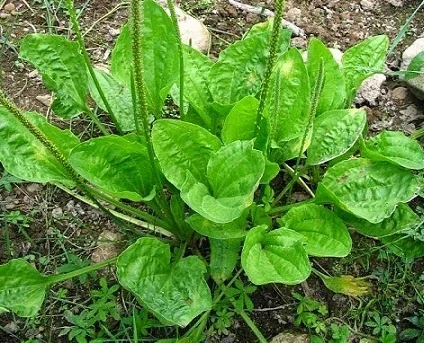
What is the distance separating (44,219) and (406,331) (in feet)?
4.13

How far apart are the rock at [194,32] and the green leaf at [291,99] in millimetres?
659

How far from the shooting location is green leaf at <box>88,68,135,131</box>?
7.07 feet

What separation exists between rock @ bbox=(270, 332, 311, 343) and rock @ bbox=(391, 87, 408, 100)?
1.09m

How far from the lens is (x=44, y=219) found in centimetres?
218

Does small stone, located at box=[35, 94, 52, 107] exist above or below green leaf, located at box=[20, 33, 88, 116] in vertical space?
below

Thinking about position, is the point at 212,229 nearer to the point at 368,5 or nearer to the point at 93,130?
the point at 93,130

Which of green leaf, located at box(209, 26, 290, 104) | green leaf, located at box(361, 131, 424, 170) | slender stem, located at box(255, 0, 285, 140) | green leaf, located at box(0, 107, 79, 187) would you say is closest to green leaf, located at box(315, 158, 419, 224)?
green leaf, located at box(361, 131, 424, 170)

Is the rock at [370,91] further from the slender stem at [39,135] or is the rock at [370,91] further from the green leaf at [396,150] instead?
the slender stem at [39,135]

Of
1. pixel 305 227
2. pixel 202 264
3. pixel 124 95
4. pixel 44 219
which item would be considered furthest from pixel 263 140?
pixel 44 219

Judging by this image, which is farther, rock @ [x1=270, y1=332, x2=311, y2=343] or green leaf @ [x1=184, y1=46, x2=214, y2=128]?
green leaf @ [x1=184, y1=46, x2=214, y2=128]

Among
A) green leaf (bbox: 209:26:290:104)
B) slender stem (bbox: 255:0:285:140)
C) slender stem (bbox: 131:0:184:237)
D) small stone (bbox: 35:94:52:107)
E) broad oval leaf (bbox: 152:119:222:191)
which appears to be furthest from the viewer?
small stone (bbox: 35:94:52:107)

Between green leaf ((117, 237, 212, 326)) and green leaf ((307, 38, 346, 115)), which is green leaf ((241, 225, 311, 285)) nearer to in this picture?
green leaf ((117, 237, 212, 326))

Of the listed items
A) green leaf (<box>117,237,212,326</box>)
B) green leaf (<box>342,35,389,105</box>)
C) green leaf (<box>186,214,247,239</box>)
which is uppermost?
green leaf (<box>342,35,389,105</box>)

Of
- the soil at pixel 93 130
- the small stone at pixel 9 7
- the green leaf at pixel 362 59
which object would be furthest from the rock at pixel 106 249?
the small stone at pixel 9 7
